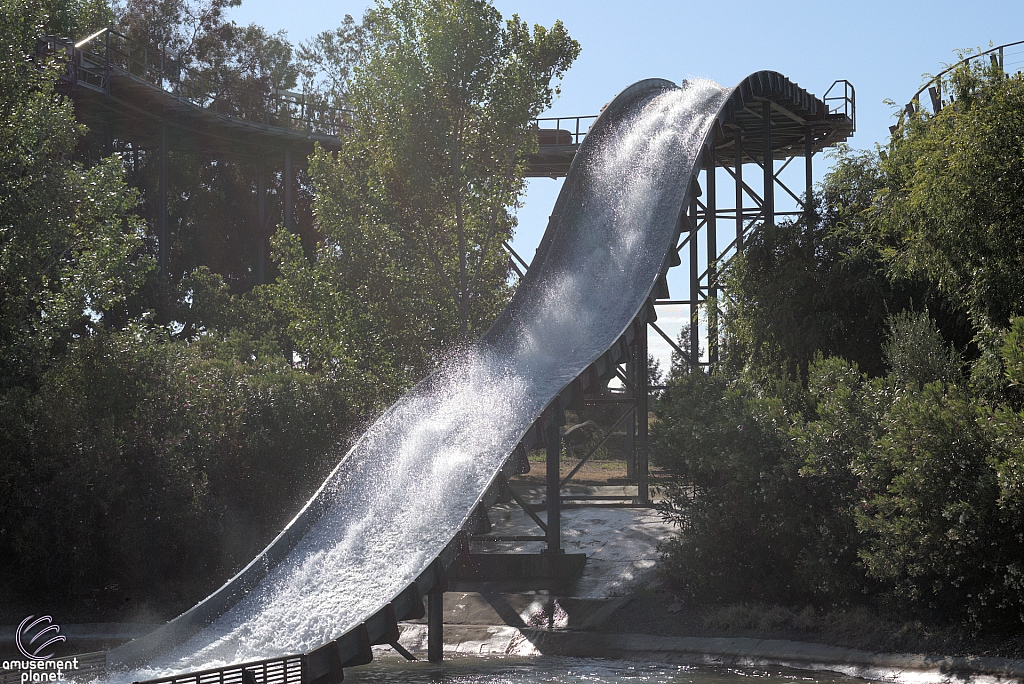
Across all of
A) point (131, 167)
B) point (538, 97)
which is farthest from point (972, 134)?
point (131, 167)

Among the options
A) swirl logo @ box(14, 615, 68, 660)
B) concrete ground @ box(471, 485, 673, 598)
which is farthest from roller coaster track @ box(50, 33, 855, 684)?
swirl logo @ box(14, 615, 68, 660)

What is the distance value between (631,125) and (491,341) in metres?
7.88

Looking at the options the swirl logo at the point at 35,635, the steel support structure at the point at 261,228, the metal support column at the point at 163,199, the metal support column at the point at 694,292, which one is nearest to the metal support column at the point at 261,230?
the steel support structure at the point at 261,228

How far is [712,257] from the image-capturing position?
24641mm

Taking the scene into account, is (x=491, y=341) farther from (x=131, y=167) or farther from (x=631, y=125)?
(x=131, y=167)

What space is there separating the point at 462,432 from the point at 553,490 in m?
1.70

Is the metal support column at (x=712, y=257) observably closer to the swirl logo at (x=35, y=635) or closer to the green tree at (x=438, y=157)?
the green tree at (x=438, y=157)

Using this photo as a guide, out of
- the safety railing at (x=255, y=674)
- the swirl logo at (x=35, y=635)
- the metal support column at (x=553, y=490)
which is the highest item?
the metal support column at (x=553, y=490)

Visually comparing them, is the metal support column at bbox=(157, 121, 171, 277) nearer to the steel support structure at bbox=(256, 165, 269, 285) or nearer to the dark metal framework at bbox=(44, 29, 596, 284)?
the dark metal framework at bbox=(44, 29, 596, 284)

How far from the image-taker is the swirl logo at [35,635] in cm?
1290

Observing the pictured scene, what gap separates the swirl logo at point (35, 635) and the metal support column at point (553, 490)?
6.67 metres

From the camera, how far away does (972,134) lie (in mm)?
14570

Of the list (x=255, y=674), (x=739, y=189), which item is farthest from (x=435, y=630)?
(x=739, y=189)

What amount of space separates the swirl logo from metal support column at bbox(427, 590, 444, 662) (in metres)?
4.39
